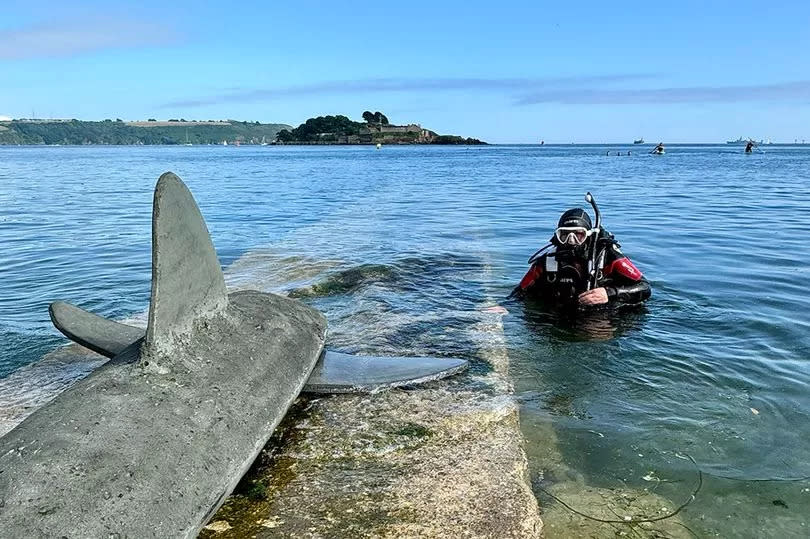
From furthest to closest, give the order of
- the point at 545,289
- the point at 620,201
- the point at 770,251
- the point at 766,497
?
the point at 620,201 < the point at 770,251 < the point at 545,289 < the point at 766,497

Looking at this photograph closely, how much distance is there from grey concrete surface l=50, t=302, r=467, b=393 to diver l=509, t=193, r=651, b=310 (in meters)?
3.34

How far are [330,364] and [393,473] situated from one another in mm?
1799

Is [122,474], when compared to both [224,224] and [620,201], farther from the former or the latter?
[620,201]

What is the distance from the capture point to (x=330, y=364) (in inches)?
252

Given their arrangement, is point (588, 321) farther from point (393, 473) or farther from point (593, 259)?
point (393, 473)

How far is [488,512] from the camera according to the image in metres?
4.32

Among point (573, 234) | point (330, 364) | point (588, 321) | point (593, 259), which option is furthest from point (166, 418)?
point (593, 259)

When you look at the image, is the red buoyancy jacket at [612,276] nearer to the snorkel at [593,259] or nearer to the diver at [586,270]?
the diver at [586,270]

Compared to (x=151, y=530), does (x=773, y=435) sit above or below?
below

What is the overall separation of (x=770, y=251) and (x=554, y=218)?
8.39 metres

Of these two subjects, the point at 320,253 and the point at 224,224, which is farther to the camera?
the point at 224,224

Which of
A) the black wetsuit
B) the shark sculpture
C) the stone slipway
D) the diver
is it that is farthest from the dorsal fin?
the black wetsuit

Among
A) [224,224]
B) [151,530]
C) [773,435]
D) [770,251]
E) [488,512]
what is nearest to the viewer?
[151,530]

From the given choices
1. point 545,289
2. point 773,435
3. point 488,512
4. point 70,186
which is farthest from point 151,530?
point 70,186
